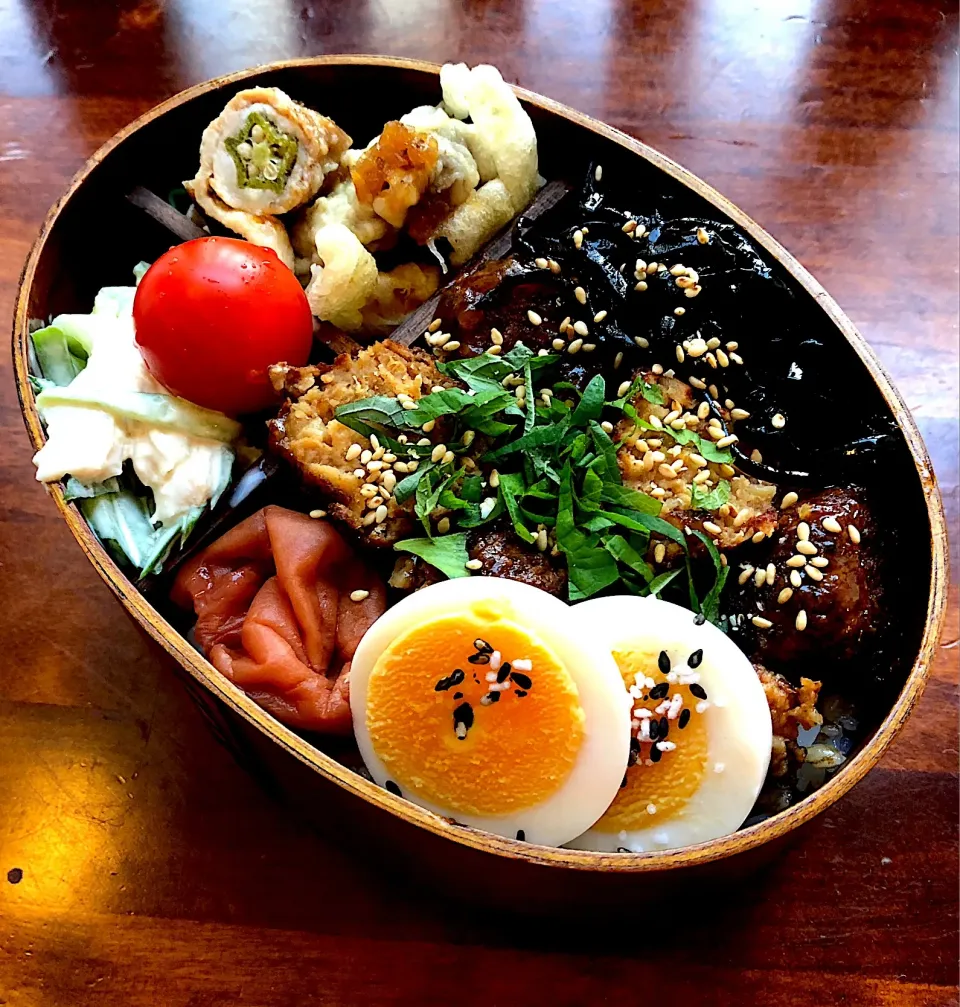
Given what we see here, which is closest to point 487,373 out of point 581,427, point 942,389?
point 581,427

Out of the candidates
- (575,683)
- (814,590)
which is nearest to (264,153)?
(575,683)

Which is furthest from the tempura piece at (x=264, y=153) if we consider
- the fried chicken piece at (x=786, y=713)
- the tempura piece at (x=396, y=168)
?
the fried chicken piece at (x=786, y=713)

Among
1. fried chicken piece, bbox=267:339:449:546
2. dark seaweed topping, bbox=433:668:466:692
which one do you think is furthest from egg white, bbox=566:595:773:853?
fried chicken piece, bbox=267:339:449:546

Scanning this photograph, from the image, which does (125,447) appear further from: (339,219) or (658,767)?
(658,767)

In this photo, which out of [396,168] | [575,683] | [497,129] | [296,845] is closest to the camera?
[575,683]

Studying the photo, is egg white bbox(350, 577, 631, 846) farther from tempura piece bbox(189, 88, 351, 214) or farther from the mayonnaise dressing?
tempura piece bbox(189, 88, 351, 214)

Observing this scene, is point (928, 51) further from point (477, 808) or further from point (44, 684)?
point (44, 684)
